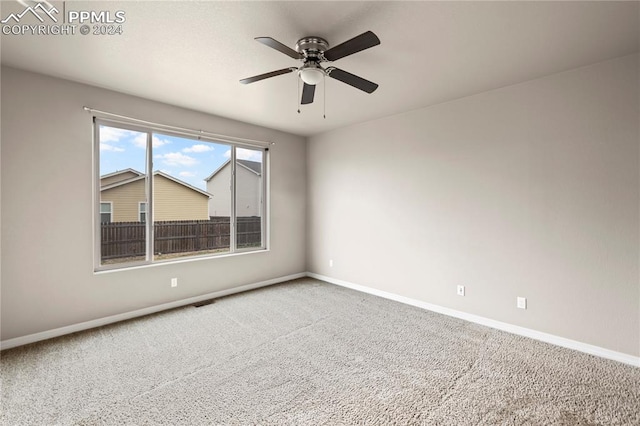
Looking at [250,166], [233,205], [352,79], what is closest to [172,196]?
[233,205]

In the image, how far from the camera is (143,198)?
11.9 ft

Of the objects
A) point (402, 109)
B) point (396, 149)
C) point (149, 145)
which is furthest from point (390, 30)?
point (149, 145)

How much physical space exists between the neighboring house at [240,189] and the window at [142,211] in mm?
878

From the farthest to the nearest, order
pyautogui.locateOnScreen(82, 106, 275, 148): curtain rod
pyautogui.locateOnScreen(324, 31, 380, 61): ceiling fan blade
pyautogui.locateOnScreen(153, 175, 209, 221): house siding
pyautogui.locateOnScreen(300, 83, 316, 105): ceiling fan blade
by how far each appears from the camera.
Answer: pyautogui.locateOnScreen(153, 175, 209, 221): house siding
pyautogui.locateOnScreen(82, 106, 275, 148): curtain rod
pyautogui.locateOnScreen(300, 83, 316, 105): ceiling fan blade
pyautogui.locateOnScreen(324, 31, 380, 61): ceiling fan blade

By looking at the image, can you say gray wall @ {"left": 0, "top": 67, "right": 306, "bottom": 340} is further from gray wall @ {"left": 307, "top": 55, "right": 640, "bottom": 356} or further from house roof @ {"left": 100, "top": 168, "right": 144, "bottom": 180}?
gray wall @ {"left": 307, "top": 55, "right": 640, "bottom": 356}

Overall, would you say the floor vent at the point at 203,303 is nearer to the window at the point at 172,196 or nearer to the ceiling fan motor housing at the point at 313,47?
the window at the point at 172,196

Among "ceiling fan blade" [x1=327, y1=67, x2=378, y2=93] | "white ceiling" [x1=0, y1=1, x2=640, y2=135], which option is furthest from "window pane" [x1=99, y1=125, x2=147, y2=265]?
"ceiling fan blade" [x1=327, y1=67, x2=378, y2=93]

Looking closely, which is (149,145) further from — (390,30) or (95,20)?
(390,30)

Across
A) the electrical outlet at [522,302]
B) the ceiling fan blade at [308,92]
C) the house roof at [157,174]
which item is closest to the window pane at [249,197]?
the house roof at [157,174]

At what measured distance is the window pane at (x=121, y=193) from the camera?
3.32 meters

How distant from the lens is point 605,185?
2.59m

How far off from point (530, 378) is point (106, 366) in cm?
339

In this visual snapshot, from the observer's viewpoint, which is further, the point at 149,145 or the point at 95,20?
the point at 149,145

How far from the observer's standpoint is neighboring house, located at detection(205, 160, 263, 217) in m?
4.36
